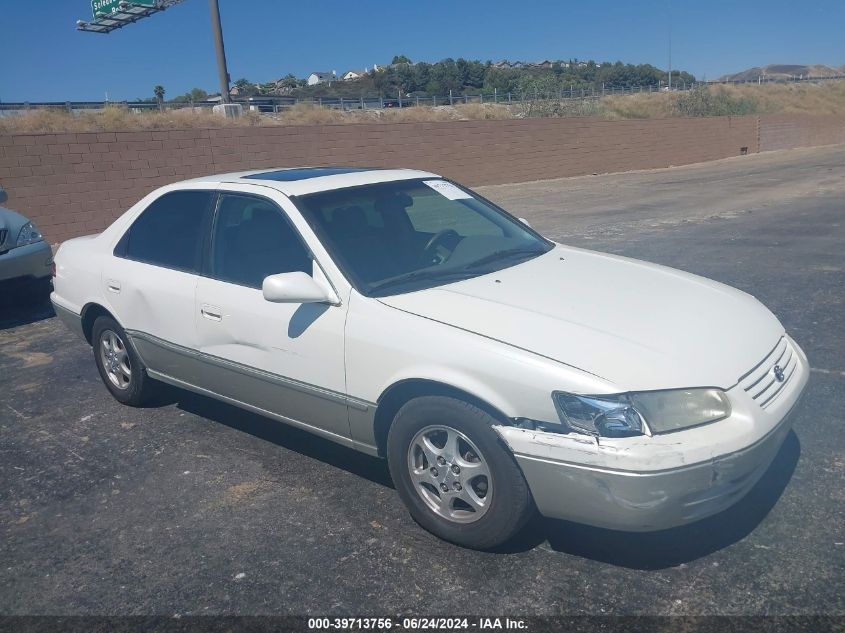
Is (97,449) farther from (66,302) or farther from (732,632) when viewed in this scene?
(732,632)

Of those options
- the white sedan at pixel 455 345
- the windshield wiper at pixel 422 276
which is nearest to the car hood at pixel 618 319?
the white sedan at pixel 455 345

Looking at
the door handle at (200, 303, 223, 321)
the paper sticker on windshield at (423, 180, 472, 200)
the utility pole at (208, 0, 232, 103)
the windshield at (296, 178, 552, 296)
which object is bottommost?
the door handle at (200, 303, 223, 321)

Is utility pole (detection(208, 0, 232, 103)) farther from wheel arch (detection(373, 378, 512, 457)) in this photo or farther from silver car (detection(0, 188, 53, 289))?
wheel arch (detection(373, 378, 512, 457))

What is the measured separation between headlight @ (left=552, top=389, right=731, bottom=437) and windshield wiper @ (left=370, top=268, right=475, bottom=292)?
3.65 feet

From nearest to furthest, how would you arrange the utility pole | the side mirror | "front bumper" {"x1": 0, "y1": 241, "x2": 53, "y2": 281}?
the side mirror → "front bumper" {"x1": 0, "y1": 241, "x2": 53, "y2": 281} → the utility pole

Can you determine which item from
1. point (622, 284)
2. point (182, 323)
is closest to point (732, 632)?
point (622, 284)

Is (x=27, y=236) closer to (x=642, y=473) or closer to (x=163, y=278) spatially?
(x=163, y=278)

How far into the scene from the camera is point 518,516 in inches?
122

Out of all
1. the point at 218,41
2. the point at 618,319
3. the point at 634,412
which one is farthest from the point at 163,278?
the point at 218,41

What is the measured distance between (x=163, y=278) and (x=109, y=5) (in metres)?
35.3

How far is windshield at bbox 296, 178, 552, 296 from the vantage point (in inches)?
151

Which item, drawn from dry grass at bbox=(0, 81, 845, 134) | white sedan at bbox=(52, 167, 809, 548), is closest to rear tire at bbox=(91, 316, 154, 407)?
white sedan at bbox=(52, 167, 809, 548)

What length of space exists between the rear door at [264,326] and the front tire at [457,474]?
0.43 m

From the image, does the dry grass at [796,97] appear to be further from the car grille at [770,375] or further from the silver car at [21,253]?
the car grille at [770,375]
